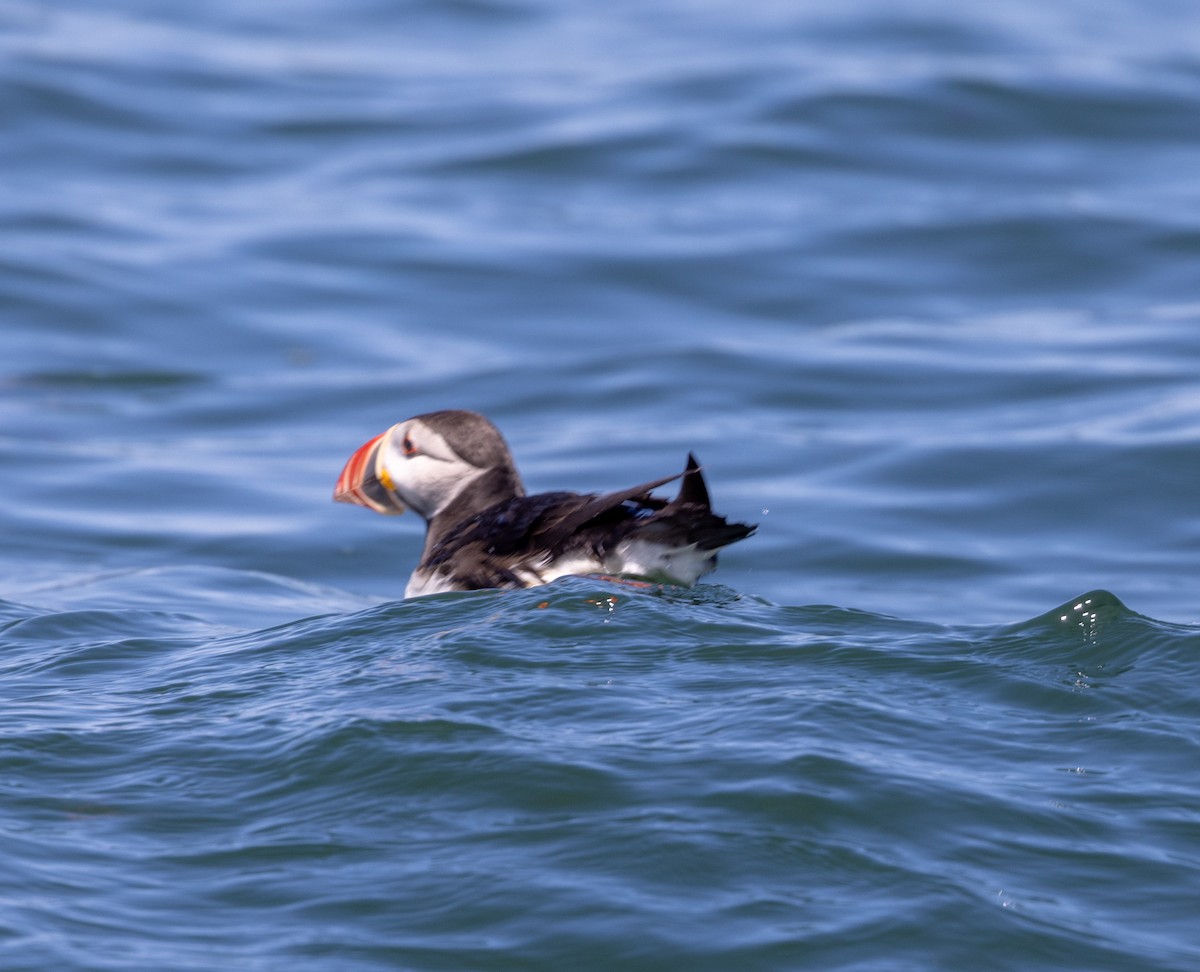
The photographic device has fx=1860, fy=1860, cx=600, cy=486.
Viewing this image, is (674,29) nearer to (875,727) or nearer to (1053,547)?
(1053,547)

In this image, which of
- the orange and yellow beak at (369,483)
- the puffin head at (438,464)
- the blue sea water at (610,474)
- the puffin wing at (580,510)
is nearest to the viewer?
the blue sea water at (610,474)

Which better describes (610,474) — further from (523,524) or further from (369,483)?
(523,524)

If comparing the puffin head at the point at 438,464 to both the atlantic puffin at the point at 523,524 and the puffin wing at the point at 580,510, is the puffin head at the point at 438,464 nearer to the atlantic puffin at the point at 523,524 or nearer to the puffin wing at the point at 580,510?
the atlantic puffin at the point at 523,524

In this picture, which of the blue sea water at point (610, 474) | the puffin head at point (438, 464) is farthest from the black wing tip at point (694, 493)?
the puffin head at point (438, 464)

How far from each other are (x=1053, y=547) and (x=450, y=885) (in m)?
5.81

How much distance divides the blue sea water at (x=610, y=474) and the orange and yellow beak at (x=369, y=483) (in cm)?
63

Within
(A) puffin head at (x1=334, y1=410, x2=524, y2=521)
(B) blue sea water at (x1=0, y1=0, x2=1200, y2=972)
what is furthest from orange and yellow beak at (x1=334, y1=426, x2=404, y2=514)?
(B) blue sea water at (x1=0, y1=0, x2=1200, y2=972)

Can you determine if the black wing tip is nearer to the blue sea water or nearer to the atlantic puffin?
the atlantic puffin

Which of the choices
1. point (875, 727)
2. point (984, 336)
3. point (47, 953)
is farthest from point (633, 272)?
point (47, 953)

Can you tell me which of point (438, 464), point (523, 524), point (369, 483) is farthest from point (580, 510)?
point (369, 483)

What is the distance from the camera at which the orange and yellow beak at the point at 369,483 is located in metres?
6.57

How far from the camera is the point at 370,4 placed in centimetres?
2208

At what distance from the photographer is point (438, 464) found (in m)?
6.46

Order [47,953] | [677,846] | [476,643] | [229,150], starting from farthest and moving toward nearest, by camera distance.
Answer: [229,150] → [476,643] → [677,846] → [47,953]
